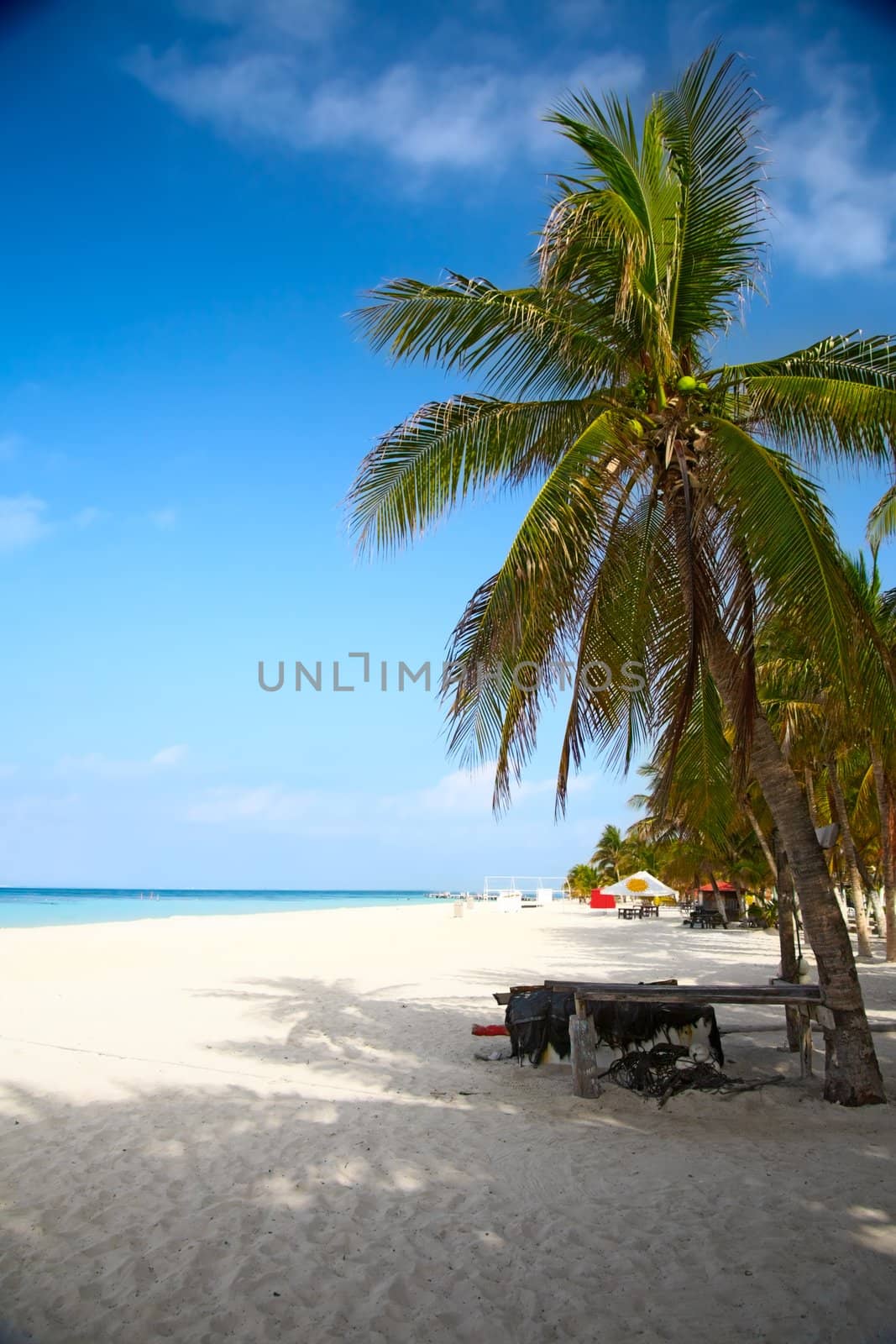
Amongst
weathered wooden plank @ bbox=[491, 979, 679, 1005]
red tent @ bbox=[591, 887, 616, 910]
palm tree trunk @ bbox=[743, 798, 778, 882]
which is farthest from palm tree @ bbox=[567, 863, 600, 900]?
weathered wooden plank @ bbox=[491, 979, 679, 1005]

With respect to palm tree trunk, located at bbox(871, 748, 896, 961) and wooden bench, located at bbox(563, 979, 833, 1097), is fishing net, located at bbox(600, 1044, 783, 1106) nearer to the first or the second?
wooden bench, located at bbox(563, 979, 833, 1097)

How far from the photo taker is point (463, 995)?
1201 cm

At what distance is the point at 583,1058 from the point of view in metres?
6.69

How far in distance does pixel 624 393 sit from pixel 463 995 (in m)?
8.60

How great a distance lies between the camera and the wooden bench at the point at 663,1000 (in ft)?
20.2

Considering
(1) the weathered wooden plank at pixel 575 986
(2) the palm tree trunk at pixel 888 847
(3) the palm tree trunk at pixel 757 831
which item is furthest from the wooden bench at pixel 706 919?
(1) the weathered wooden plank at pixel 575 986

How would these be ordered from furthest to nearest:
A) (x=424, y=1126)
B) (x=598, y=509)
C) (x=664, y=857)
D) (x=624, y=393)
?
(x=664, y=857), (x=624, y=393), (x=598, y=509), (x=424, y=1126)

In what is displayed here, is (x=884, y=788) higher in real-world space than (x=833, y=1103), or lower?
higher

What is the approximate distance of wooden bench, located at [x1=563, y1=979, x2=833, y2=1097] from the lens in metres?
6.15

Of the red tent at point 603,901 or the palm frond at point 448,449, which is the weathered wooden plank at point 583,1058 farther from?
the red tent at point 603,901

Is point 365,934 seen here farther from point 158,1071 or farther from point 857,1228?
point 857,1228

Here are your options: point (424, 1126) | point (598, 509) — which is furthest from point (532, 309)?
point (424, 1126)

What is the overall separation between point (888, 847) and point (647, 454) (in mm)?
12555

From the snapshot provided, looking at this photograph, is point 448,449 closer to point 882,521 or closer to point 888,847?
point 882,521
